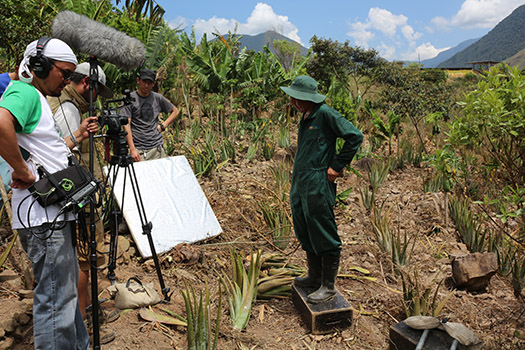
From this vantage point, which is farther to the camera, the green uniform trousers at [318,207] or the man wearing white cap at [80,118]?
the green uniform trousers at [318,207]

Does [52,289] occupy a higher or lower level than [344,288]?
higher

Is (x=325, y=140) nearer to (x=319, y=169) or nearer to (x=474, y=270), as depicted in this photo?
(x=319, y=169)

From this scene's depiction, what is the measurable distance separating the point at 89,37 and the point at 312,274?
7.71 ft

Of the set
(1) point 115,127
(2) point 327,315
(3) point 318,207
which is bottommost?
(2) point 327,315

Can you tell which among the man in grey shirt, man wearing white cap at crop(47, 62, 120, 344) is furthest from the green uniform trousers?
the man in grey shirt

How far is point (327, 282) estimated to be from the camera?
2.80 m

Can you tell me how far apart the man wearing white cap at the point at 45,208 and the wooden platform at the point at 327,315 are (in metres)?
1.59

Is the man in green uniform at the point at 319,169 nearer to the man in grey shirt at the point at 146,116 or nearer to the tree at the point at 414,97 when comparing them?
the man in grey shirt at the point at 146,116

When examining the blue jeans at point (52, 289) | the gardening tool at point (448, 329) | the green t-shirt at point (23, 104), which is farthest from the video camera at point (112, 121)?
the gardening tool at point (448, 329)

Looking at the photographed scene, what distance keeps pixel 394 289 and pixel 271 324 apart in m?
1.18

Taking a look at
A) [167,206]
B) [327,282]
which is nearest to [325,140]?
[327,282]

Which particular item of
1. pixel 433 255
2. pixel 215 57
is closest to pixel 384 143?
pixel 215 57

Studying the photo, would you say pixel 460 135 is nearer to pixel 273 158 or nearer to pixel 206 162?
pixel 206 162

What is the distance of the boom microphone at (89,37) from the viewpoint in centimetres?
231
